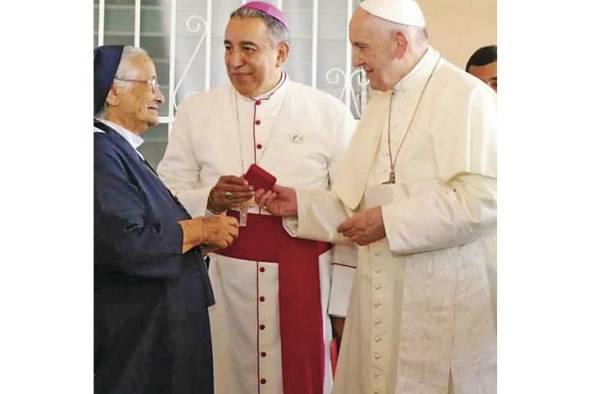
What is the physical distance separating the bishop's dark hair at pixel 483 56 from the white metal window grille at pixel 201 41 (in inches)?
8.8

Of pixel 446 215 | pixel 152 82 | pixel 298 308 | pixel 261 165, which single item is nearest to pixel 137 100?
pixel 152 82

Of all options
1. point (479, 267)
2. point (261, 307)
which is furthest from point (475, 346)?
point (261, 307)

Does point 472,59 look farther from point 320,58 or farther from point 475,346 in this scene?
point 475,346

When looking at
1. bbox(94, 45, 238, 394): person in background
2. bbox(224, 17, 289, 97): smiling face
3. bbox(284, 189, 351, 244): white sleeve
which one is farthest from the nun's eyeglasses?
bbox(284, 189, 351, 244): white sleeve

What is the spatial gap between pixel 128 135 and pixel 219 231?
0.27 metres

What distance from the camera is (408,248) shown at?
2.27m

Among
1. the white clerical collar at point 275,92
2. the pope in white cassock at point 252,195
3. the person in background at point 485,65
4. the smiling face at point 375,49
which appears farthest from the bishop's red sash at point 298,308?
the person in background at point 485,65

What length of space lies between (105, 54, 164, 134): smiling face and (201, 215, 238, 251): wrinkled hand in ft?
0.74

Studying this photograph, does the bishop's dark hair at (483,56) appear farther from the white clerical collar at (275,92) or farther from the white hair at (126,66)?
the white hair at (126,66)

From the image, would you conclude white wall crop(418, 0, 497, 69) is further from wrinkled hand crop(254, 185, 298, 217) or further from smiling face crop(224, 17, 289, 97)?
wrinkled hand crop(254, 185, 298, 217)

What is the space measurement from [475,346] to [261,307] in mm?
443

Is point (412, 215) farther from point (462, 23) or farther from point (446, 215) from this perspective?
point (462, 23)
